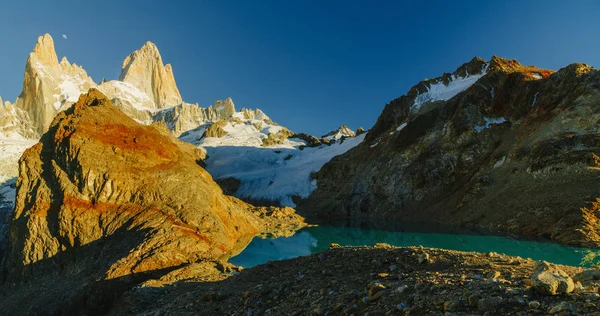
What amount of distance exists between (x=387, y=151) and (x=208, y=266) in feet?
226

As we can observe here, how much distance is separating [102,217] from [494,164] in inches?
2334

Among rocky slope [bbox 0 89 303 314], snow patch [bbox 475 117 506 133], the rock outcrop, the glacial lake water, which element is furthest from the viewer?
the rock outcrop

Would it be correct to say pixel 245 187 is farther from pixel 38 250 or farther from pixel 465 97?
pixel 38 250

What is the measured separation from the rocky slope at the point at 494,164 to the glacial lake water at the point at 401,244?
13.0 ft

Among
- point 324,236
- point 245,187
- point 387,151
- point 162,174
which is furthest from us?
point 245,187

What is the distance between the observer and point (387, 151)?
85875 millimetres

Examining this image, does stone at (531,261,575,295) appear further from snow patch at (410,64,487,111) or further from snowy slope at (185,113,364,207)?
snow patch at (410,64,487,111)

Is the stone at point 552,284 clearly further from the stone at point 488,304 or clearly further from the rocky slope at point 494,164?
the rocky slope at point 494,164

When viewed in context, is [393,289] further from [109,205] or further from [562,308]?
[109,205]

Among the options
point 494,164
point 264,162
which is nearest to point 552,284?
point 494,164

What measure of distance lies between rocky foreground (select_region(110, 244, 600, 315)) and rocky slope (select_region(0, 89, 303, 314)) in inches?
246

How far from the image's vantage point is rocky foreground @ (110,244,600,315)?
629cm

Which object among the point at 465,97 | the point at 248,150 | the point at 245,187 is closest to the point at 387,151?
the point at 465,97

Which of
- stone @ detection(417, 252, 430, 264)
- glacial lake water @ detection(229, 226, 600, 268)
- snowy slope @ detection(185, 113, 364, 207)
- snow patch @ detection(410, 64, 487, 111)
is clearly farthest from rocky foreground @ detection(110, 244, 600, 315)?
snow patch @ detection(410, 64, 487, 111)
